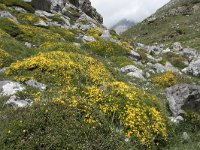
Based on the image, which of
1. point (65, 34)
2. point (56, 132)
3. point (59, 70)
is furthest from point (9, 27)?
point (56, 132)

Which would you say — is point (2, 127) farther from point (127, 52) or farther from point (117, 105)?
point (127, 52)

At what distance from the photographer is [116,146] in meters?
15.7

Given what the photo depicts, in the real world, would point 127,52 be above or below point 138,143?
above

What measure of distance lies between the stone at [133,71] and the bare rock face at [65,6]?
26.6m

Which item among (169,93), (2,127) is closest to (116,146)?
(2,127)

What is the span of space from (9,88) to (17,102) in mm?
1714

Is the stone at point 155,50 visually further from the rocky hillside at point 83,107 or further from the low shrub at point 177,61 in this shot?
the rocky hillside at point 83,107

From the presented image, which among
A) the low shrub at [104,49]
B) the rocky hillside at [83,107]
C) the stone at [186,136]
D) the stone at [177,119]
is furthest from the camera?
the low shrub at [104,49]

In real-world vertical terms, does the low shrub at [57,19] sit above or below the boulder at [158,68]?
above

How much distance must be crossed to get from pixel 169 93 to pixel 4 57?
36.5 feet

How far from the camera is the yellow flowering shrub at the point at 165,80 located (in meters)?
32.4

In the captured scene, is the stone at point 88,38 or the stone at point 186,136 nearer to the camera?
the stone at point 186,136

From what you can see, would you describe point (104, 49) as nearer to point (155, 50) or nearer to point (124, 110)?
point (124, 110)

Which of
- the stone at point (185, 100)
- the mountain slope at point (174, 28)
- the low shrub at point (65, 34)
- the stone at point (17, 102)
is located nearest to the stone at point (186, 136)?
the stone at point (185, 100)
